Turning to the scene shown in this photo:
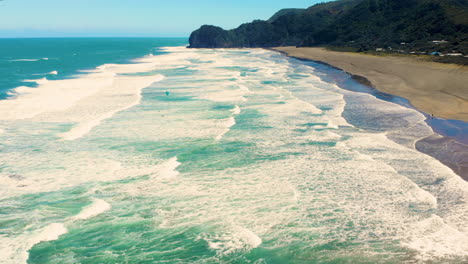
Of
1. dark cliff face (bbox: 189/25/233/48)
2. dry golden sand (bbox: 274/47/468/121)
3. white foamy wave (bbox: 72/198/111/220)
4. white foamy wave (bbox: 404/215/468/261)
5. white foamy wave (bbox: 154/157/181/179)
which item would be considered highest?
dark cliff face (bbox: 189/25/233/48)

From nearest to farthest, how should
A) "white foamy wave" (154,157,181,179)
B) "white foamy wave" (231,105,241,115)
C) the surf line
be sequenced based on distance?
"white foamy wave" (154,157,181,179) → the surf line → "white foamy wave" (231,105,241,115)

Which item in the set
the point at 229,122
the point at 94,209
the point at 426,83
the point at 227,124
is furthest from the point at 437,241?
the point at 426,83

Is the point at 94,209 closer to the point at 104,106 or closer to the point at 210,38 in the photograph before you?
the point at 104,106

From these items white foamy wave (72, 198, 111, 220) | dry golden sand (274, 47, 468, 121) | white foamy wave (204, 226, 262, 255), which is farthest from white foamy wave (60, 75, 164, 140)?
dry golden sand (274, 47, 468, 121)

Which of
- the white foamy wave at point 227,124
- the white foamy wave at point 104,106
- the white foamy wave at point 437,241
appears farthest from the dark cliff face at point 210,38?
the white foamy wave at point 437,241

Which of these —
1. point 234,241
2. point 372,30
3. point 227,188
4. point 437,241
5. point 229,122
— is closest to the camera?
point 437,241

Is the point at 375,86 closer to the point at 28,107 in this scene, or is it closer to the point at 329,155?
the point at 329,155

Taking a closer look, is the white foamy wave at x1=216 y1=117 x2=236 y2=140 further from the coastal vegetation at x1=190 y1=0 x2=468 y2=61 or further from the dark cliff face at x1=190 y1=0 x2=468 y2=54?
the dark cliff face at x1=190 y1=0 x2=468 y2=54
